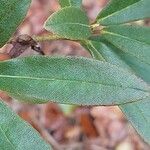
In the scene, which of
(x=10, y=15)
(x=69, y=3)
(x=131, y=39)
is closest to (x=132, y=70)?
(x=131, y=39)

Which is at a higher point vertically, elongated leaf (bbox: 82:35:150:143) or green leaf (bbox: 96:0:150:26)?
green leaf (bbox: 96:0:150:26)

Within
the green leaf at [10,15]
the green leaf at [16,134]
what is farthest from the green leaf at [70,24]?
the green leaf at [16,134]

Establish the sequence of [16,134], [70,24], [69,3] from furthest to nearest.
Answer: [69,3]
[70,24]
[16,134]

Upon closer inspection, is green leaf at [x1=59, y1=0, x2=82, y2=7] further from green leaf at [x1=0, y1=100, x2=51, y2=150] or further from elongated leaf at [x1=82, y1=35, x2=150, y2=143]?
green leaf at [x1=0, y1=100, x2=51, y2=150]

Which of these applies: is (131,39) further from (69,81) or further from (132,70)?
(69,81)

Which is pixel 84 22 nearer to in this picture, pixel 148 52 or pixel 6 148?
pixel 148 52

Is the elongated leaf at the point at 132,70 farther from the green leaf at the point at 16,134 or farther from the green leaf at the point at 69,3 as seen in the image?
the green leaf at the point at 16,134

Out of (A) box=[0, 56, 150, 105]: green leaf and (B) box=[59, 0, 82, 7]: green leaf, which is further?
(B) box=[59, 0, 82, 7]: green leaf

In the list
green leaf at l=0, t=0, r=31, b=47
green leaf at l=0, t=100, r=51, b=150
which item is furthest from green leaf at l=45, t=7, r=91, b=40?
green leaf at l=0, t=100, r=51, b=150
